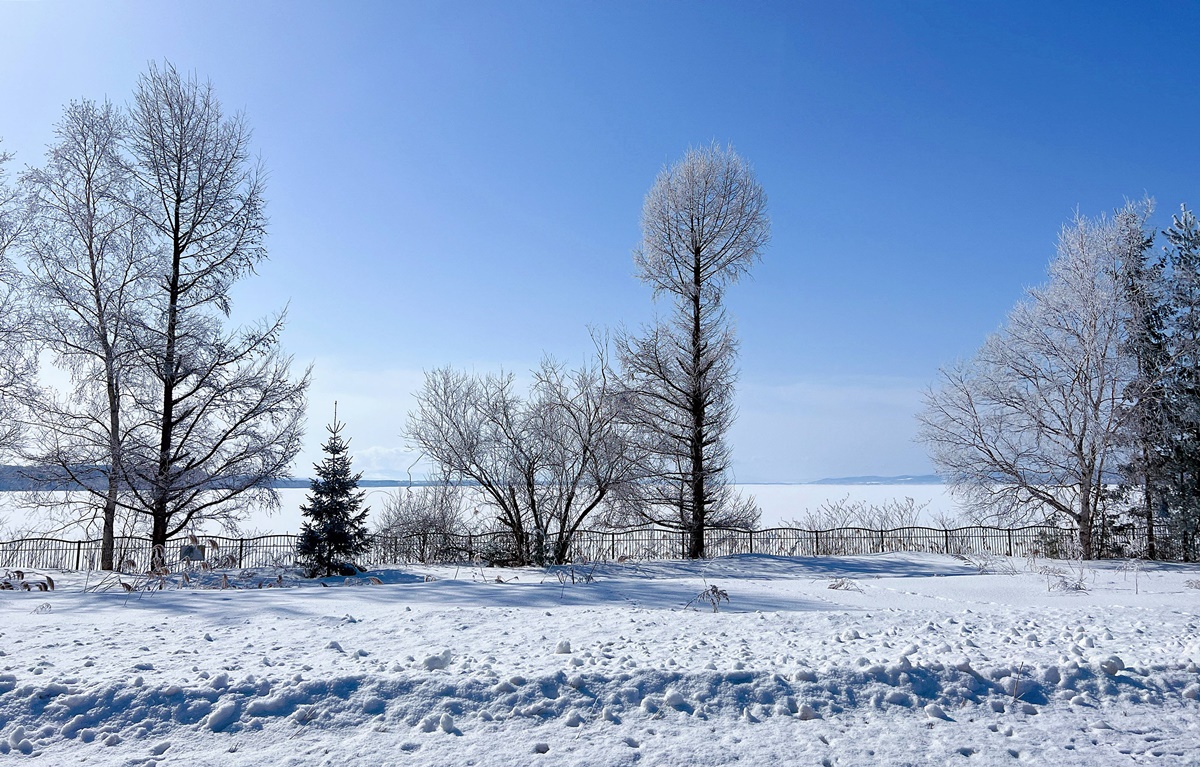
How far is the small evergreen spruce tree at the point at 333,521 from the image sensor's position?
47.3ft

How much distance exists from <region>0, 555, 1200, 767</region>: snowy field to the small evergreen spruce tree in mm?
8788

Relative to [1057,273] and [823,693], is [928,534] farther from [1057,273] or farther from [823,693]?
[823,693]

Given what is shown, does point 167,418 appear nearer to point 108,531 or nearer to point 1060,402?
point 108,531

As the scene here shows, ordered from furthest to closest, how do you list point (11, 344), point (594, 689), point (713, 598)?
point (11, 344) < point (713, 598) < point (594, 689)

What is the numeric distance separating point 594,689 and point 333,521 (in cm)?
1244

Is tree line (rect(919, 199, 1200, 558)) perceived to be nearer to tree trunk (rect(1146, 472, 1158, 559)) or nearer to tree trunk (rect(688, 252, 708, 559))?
tree trunk (rect(1146, 472, 1158, 559))

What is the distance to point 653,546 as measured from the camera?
62.0ft

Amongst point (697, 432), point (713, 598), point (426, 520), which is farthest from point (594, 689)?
point (426, 520)

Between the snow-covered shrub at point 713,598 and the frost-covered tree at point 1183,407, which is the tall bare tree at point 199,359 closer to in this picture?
the snow-covered shrub at point 713,598

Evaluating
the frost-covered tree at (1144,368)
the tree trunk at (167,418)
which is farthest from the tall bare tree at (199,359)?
the frost-covered tree at (1144,368)

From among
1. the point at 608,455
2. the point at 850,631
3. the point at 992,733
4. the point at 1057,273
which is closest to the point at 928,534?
the point at 1057,273

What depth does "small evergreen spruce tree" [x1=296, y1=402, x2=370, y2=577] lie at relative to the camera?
Result: 47.3ft

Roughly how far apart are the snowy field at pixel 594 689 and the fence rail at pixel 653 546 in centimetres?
1115

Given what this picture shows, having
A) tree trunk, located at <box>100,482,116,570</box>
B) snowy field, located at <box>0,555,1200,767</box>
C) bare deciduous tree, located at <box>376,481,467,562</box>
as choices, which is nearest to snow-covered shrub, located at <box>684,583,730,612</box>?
snowy field, located at <box>0,555,1200,767</box>
